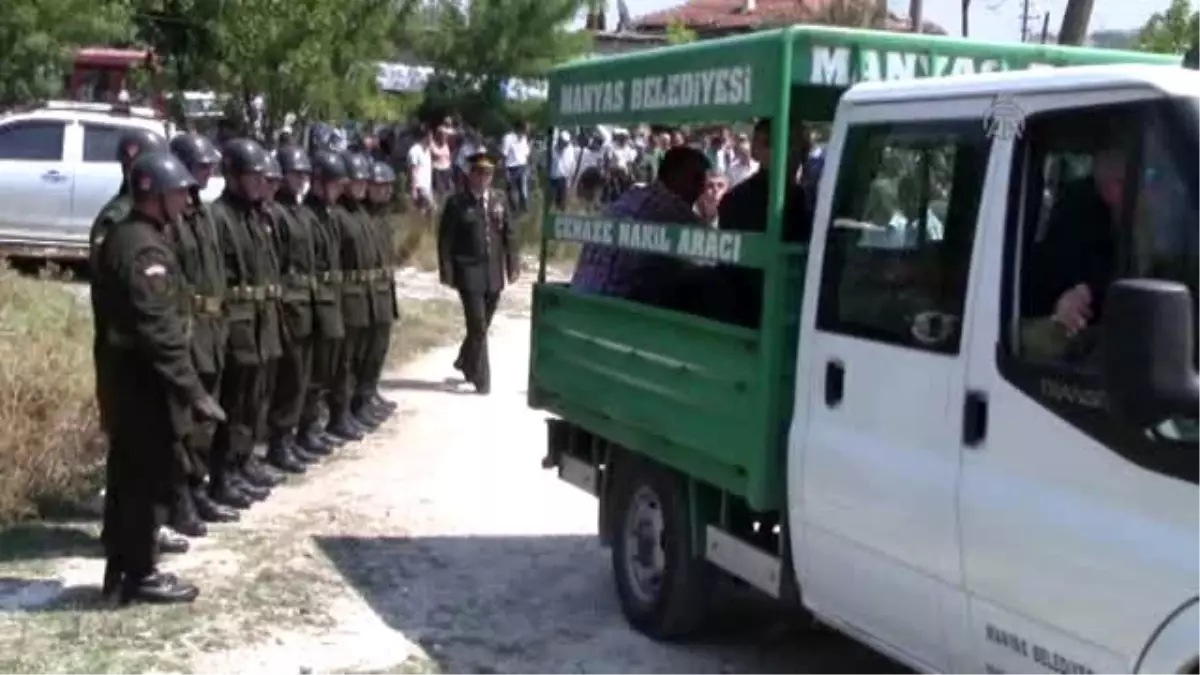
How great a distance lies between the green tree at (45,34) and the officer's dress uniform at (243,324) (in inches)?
459

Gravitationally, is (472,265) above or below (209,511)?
above

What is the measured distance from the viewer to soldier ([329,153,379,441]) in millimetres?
11875

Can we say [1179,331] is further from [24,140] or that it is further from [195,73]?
[195,73]

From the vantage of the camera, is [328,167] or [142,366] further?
[328,167]

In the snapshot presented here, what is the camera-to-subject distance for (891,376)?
590cm

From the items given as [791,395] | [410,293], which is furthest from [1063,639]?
Result: [410,293]

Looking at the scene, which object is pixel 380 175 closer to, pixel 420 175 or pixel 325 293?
pixel 325 293

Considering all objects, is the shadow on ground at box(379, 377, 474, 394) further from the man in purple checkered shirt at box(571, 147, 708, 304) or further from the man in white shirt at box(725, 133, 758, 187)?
the man in purple checkered shirt at box(571, 147, 708, 304)

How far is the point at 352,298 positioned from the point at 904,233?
6399mm

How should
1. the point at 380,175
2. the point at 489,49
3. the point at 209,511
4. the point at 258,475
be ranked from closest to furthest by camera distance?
1. the point at 209,511
2. the point at 258,475
3. the point at 380,175
4. the point at 489,49

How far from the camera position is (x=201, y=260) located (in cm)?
935

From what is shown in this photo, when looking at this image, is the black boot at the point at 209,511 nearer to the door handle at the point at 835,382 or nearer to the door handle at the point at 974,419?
the door handle at the point at 835,382

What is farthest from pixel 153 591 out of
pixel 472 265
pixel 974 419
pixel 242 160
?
pixel 472 265

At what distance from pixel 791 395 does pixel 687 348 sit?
2.41ft
